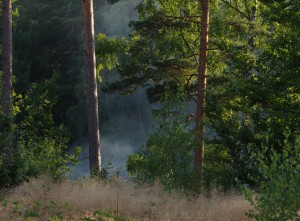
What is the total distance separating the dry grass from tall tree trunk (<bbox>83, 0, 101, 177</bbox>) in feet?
13.5

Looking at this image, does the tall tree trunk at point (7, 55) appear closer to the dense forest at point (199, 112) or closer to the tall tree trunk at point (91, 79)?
the dense forest at point (199, 112)

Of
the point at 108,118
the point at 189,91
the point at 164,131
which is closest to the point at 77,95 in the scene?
the point at 108,118

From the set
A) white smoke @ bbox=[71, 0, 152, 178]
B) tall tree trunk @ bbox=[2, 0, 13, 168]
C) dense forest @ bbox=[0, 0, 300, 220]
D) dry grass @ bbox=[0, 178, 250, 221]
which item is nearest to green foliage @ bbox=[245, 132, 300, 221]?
dense forest @ bbox=[0, 0, 300, 220]

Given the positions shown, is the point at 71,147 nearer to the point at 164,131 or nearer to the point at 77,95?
the point at 77,95

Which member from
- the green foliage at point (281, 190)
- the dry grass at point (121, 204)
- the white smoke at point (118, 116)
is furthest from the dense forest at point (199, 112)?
the white smoke at point (118, 116)

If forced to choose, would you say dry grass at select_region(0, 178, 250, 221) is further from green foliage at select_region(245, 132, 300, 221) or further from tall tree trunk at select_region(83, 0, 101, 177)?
tall tree trunk at select_region(83, 0, 101, 177)

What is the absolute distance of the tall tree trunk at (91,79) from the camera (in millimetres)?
16391

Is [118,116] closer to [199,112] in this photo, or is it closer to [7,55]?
[199,112]

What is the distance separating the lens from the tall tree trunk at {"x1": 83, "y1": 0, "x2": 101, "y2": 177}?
16391mm

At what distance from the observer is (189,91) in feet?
76.3

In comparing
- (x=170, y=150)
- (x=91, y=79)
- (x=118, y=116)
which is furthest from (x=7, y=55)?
(x=118, y=116)

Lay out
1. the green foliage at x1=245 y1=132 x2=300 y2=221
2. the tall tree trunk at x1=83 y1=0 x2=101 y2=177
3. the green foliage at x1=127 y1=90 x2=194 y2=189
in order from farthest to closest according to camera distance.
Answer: the tall tree trunk at x1=83 y1=0 x2=101 y2=177 → the green foliage at x1=127 y1=90 x2=194 y2=189 → the green foliage at x1=245 y1=132 x2=300 y2=221

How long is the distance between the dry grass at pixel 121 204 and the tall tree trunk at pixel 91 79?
162 inches

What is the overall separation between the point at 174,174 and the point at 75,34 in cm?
4065
